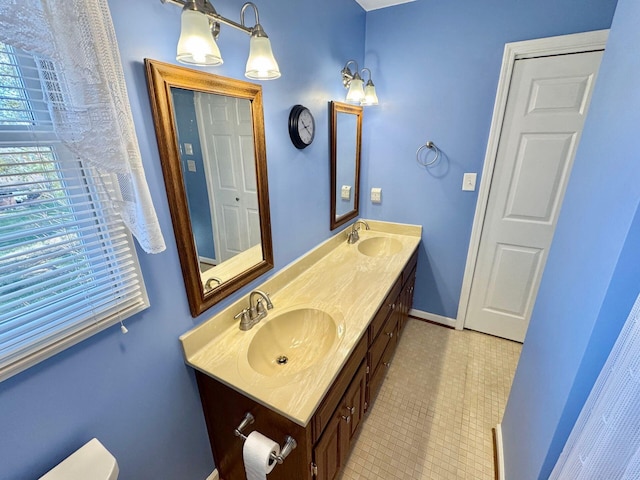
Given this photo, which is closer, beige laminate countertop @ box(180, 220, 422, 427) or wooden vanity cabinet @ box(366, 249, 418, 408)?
beige laminate countertop @ box(180, 220, 422, 427)

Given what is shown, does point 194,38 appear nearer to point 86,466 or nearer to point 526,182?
point 86,466

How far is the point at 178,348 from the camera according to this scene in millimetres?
1069

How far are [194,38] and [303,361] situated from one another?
1253mm

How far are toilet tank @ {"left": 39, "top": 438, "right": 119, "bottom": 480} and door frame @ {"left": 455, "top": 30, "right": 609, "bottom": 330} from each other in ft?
7.72

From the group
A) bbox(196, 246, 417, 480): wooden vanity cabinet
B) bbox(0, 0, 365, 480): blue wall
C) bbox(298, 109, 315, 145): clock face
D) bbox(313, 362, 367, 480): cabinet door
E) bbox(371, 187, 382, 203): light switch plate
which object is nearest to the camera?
bbox(0, 0, 365, 480): blue wall

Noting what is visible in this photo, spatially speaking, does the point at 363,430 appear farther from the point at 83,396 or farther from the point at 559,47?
the point at 559,47

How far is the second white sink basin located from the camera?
4.07ft

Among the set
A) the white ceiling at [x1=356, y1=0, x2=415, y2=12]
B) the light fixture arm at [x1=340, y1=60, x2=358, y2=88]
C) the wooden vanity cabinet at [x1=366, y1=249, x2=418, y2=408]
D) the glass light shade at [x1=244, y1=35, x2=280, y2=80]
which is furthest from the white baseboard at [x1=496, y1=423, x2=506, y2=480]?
the white ceiling at [x1=356, y1=0, x2=415, y2=12]

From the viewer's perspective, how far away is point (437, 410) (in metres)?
1.74

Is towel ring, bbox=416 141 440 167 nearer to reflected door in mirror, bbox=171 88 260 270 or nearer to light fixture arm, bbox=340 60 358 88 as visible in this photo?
light fixture arm, bbox=340 60 358 88

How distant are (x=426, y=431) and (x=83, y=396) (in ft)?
5.48

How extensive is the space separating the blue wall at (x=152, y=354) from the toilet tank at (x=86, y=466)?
0.05 meters

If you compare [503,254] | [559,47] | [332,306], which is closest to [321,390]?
[332,306]

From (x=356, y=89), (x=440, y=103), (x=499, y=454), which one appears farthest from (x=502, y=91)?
(x=499, y=454)
